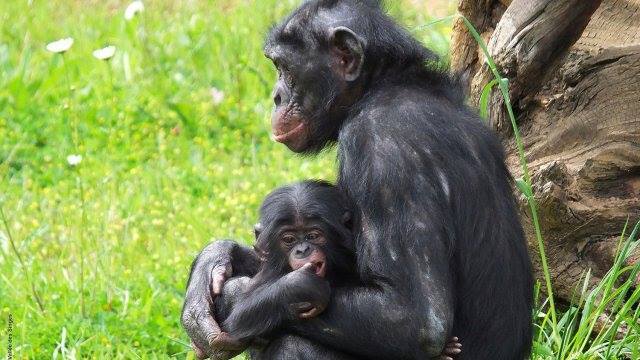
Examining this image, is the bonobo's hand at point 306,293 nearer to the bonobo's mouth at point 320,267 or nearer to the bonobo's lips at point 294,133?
the bonobo's mouth at point 320,267

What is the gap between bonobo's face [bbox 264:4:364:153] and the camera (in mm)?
5293

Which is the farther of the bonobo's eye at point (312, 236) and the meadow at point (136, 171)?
the meadow at point (136, 171)

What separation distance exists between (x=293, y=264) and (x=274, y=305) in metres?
0.25

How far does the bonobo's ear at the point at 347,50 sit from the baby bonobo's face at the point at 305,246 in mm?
724

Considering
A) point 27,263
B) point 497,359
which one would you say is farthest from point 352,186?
point 27,263

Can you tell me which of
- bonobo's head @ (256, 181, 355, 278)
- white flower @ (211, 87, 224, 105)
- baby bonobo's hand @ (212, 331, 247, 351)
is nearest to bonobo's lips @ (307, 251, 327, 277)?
bonobo's head @ (256, 181, 355, 278)

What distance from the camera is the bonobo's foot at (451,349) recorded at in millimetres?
4844

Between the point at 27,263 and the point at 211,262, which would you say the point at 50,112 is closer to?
the point at 27,263

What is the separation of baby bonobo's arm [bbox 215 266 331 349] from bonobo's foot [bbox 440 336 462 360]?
0.54m

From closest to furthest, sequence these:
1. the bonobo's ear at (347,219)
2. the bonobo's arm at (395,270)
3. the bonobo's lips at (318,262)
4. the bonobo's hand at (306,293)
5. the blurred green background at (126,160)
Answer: the bonobo's arm at (395,270)
the bonobo's hand at (306,293)
the bonobo's lips at (318,262)
the bonobo's ear at (347,219)
the blurred green background at (126,160)

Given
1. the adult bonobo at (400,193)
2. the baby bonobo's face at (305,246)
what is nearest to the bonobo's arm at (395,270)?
the adult bonobo at (400,193)

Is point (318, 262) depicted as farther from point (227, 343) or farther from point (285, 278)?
point (227, 343)

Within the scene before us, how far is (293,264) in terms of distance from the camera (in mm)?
5059

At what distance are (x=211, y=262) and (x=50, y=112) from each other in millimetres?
4633
